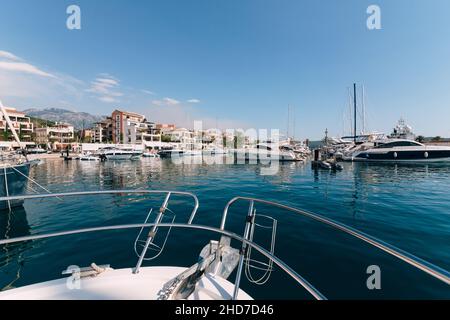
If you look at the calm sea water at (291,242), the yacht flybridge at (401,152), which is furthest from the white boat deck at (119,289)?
the yacht flybridge at (401,152)

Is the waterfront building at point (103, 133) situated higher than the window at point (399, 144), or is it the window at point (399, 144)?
the waterfront building at point (103, 133)

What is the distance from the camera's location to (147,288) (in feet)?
8.41

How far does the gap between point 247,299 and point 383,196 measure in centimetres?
1438

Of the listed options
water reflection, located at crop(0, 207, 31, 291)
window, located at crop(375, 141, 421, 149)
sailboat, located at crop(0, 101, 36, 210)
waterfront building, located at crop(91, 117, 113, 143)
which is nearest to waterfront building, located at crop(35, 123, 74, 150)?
waterfront building, located at crop(91, 117, 113, 143)

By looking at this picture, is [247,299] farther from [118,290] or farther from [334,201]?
[334,201]

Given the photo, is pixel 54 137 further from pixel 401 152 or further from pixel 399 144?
pixel 399 144

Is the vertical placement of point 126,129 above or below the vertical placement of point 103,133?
above

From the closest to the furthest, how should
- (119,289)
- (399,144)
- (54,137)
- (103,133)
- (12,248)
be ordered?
1. (119,289)
2. (12,248)
3. (399,144)
4. (54,137)
5. (103,133)

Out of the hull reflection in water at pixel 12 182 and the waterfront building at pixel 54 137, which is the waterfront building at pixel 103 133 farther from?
the hull reflection in water at pixel 12 182

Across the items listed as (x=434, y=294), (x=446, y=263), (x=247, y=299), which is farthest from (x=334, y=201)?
(x=247, y=299)

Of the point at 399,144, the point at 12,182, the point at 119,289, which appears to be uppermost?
the point at 399,144

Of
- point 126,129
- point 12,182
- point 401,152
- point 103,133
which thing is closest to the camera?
point 12,182

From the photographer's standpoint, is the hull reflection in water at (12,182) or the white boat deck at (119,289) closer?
the white boat deck at (119,289)

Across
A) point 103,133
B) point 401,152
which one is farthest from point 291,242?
point 103,133
